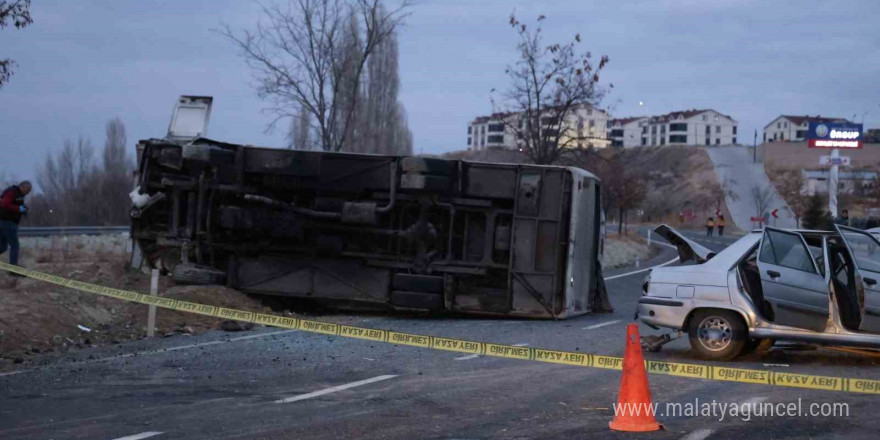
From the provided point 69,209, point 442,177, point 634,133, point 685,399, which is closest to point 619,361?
point 685,399

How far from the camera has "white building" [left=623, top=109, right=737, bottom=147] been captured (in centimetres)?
17588

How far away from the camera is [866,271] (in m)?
11.0

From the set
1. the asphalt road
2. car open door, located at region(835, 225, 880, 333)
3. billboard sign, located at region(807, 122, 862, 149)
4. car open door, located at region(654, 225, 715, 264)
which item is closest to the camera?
the asphalt road

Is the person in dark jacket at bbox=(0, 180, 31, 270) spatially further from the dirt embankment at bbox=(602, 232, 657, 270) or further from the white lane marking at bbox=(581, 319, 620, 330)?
the dirt embankment at bbox=(602, 232, 657, 270)

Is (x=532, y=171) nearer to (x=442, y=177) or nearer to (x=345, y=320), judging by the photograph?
(x=442, y=177)

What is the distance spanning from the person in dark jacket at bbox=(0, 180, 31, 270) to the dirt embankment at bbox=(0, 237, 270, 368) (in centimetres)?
53

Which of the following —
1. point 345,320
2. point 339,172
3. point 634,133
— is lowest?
point 345,320

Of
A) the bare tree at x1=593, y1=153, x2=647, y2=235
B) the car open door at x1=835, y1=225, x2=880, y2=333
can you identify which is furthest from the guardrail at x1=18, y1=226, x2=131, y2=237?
the car open door at x1=835, y1=225, x2=880, y2=333

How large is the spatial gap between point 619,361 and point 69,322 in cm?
801

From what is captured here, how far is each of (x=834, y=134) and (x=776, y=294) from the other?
7254cm

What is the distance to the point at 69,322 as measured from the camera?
13.2m

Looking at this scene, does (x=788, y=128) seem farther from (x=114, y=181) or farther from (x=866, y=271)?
(x=866, y=271)

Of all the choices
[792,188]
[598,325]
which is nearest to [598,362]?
[598,325]

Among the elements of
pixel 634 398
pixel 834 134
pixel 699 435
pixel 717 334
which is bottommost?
pixel 699 435
